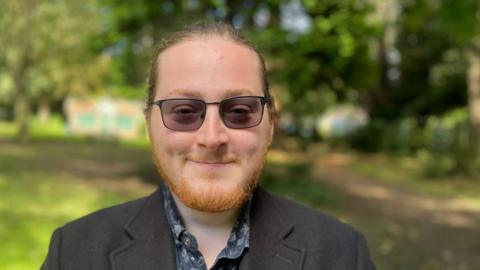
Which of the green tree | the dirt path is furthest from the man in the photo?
the green tree

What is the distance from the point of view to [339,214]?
32.5 ft

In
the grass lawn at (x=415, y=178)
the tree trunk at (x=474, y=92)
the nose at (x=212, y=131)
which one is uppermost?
the nose at (x=212, y=131)

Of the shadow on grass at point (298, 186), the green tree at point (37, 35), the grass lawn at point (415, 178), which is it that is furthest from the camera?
the green tree at point (37, 35)

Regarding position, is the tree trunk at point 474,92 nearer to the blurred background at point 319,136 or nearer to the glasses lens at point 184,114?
the blurred background at point 319,136

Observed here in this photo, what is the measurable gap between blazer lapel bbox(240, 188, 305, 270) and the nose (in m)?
0.37

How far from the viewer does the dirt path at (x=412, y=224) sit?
7113 mm

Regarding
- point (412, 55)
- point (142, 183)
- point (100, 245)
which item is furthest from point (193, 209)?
point (412, 55)

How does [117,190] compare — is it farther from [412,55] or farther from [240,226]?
[412,55]

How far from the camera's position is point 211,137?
1654 millimetres

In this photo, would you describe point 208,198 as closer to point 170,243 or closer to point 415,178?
point 170,243

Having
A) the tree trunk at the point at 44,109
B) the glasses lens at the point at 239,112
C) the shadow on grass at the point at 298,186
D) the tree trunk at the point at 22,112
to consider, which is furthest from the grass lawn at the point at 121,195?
the tree trunk at the point at 44,109

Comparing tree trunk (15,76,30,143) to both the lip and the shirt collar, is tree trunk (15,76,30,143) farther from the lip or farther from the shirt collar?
the lip

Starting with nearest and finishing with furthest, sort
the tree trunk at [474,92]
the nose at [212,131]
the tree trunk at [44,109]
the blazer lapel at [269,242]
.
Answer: the nose at [212,131] < the blazer lapel at [269,242] < the tree trunk at [474,92] < the tree trunk at [44,109]

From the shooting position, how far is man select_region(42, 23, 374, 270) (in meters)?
1.68
